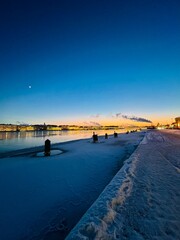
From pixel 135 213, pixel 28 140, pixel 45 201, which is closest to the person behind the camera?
pixel 135 213

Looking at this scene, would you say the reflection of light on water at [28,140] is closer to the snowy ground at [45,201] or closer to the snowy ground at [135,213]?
the snowy ground at [45,201]

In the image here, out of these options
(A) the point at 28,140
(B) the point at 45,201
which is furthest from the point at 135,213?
(A) the point at 28,140

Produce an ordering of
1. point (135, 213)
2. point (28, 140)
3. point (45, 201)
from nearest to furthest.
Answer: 1. point (135, 213)
2. point (45, 201)
3. point (28, 140)

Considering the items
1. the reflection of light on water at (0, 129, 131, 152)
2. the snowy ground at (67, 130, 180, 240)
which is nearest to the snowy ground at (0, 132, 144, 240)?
Result: the snowy ground at (67, 130, 180, 240)

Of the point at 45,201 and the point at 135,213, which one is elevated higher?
the point at 135,213

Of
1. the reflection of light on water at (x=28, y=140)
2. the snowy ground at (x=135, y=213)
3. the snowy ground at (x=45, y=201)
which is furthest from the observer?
the reflection of light on water at (x=28, y=140)

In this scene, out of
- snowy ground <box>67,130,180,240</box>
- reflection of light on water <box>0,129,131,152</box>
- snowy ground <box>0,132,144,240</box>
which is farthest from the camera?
reflection of light on water <box>0,129,131,152</box>

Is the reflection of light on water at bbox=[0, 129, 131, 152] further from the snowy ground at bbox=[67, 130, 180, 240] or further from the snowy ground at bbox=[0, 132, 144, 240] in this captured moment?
the snowy ground at bbox=[67, 130, 180, 240]

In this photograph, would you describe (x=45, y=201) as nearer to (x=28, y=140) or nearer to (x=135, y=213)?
(x=135, y=213)

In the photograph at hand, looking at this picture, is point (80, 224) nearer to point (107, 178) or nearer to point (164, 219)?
point (164, 219)

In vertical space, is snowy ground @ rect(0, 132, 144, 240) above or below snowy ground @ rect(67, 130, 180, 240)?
below

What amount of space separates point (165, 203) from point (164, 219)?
0.73m

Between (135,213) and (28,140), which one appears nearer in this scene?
(135,213)

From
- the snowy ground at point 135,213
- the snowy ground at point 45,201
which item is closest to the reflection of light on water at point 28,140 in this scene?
the snowy ground at point 45,201
